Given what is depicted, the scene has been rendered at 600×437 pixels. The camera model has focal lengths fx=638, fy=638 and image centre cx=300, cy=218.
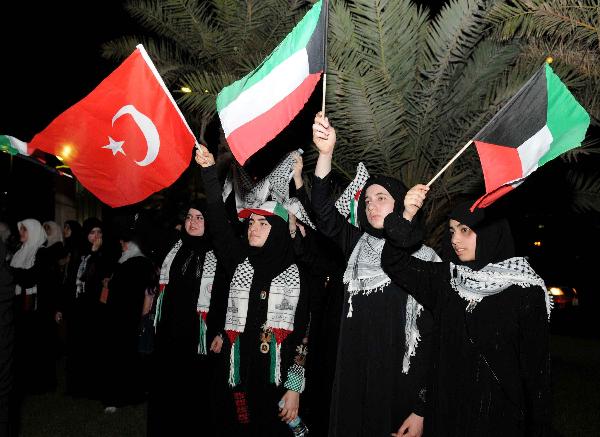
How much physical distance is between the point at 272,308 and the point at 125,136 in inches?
60.5

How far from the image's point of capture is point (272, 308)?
14.5 ft

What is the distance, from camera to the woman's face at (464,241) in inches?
152

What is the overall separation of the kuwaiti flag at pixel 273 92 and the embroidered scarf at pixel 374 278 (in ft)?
3.17

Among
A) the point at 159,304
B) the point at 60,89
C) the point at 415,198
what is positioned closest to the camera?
the point at 415,198

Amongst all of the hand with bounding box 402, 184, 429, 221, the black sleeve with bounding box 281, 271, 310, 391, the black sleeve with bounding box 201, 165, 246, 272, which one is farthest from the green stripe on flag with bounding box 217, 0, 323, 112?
the black sleeve with bounding box 281, 271, 310, 391

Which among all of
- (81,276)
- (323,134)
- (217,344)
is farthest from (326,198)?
(81,276)

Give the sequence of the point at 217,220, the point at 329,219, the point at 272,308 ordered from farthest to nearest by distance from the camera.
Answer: the point at 217,220 < the point at 272,308 < the point at 329,219

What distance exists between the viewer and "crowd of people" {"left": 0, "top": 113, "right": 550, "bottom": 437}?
3.60m

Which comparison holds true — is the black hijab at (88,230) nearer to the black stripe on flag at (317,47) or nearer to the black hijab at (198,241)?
the black hijab at (198,241)

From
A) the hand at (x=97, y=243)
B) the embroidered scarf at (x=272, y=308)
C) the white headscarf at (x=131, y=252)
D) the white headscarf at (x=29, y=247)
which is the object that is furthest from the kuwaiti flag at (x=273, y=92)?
the white headscarf at (x=29, y=247)

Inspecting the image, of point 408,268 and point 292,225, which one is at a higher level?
point 292,225

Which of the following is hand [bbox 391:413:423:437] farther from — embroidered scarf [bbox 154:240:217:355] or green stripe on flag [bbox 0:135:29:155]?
green stripe on flag [bbox 0:135:29:155]

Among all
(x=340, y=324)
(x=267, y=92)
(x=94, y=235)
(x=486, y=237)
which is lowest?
(x=340, y=324)

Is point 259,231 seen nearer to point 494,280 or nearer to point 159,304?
point 159,304
